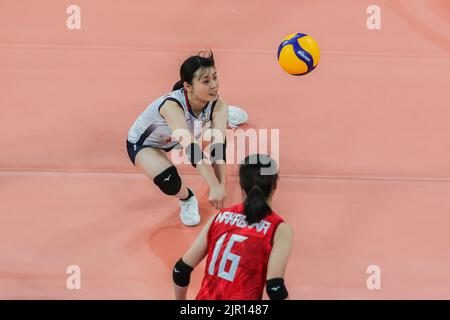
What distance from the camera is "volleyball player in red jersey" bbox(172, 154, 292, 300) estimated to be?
10.7ft

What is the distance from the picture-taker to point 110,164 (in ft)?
17.8

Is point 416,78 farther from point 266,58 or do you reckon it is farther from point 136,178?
point 136,178

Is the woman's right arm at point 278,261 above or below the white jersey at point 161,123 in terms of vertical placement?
below

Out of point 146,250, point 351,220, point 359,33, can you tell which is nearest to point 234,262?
point 146,250

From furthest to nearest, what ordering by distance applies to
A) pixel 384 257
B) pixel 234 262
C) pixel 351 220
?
pixel 351 220, pixel 384 257, pixel 234 262

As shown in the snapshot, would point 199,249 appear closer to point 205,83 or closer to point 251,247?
point 251,247

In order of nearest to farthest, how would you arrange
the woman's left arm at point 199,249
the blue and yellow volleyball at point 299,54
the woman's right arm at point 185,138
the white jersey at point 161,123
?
the woman's left arm at point 199,249
the woman's right arm at point 185,138
the white jersey at point 161,123
the blue and yellow volleyball at point 299,54

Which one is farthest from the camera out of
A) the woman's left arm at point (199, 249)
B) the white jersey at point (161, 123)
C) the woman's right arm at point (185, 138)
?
the white jersey at point (161, 123)

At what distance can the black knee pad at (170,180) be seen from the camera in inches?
186

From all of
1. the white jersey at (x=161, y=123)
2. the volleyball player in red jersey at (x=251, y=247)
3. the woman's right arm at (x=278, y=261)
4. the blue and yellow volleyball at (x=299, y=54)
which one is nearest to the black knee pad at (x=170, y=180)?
the white jersey at (x=161, y=123)

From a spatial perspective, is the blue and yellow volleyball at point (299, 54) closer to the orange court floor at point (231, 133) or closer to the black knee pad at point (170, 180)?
the orange court floor at point (231, 133)

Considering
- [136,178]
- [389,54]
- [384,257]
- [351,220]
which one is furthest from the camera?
[389,54]

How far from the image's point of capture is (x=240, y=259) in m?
3.25

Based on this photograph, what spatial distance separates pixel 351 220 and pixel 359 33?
8.61 feet
